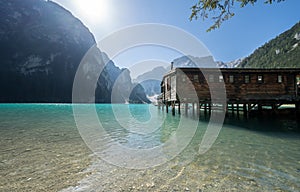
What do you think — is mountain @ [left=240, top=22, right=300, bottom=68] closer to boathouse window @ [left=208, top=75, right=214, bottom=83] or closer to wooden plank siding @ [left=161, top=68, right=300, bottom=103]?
wooden plank siding @ [left=161, top=68, right=300, bottom=103]

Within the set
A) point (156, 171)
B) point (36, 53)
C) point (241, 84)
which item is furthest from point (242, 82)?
point (36, 53)

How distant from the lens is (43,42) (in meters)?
120

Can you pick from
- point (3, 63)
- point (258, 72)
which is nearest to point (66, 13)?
point (3, 63)

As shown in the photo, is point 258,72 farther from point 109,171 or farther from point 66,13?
point 66,13

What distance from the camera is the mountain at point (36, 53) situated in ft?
349

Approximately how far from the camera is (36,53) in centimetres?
11544

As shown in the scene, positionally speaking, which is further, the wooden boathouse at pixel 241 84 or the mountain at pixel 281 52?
the mountain at pixel 281 52

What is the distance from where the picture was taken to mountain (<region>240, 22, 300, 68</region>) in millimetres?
116206

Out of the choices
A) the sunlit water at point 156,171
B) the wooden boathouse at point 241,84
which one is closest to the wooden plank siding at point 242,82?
the wooden boathouse at point 241,84

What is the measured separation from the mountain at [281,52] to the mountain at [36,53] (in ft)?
431

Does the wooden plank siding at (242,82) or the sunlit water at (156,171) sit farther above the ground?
the wooden plank siding at (242,82)

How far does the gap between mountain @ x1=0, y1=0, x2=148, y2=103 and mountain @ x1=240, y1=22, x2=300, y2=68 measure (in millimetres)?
131369

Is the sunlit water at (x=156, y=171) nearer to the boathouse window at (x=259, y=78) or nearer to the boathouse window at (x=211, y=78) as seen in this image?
the boathouse window at (x=211, y=78)

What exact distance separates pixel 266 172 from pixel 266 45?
626 feet
